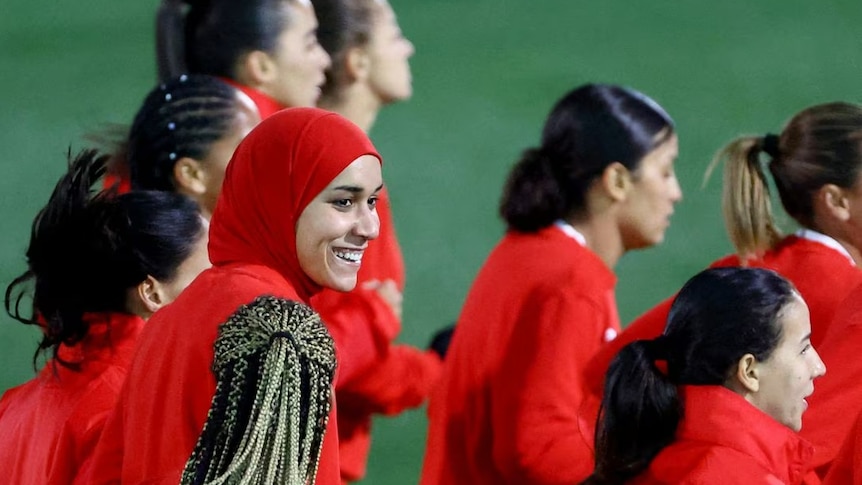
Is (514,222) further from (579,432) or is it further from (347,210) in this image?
(347,210)

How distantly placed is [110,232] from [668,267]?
4454mm

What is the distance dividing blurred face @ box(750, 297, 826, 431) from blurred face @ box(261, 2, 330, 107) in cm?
189

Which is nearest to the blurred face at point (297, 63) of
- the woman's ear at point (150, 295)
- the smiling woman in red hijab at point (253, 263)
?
the woman's ear at point (150, 295)

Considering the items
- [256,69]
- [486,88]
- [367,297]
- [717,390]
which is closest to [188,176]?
[367,297]

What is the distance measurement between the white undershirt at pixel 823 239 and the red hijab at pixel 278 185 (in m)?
1.38

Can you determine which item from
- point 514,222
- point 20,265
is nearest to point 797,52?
point 20,265

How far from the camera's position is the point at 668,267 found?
25.4 ft

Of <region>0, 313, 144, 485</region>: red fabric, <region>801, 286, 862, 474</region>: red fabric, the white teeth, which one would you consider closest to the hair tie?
<region>801, 286, 862, 474</region>: red fabric

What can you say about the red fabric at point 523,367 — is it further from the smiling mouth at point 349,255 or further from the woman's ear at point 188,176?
the smiling mouth at point 349,255

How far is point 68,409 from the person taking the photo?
351 centimetres

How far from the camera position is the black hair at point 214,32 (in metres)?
4.95

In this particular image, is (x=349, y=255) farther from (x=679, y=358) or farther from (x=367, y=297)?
(x=367, y=297)

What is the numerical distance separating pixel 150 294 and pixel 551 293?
1081 millimetres

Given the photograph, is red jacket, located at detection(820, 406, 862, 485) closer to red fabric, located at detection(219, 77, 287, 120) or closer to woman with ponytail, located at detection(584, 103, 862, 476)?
woman with ponytail, located at detection(584, 103, 862, 476)
